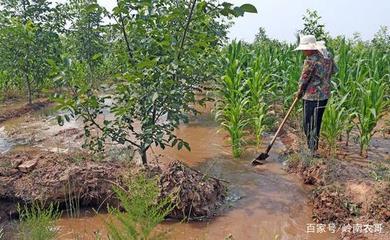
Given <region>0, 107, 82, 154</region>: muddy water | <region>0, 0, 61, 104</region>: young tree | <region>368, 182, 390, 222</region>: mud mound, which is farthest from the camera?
<region>0, 0, 61, 104</region>: young tree

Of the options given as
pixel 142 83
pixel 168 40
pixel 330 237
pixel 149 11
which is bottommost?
pixel 330 237

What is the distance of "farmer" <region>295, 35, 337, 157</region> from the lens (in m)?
4.97

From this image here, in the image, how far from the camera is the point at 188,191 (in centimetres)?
374

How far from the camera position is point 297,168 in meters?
4.86

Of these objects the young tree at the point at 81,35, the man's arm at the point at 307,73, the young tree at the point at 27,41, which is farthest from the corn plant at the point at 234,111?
the young tree at the point at 81,35

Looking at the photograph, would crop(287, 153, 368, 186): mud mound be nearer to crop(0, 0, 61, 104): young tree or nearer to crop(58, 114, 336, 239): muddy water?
crop(58, 114, 336, 239): muddy water

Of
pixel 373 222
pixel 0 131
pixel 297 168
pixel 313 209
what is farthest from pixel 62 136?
pixel 373 222

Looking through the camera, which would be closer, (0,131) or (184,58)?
(184,58)

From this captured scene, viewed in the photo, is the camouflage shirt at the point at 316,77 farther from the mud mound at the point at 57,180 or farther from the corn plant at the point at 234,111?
the mud mound at the point at 57,180

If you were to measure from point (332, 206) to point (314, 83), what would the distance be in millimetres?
1851

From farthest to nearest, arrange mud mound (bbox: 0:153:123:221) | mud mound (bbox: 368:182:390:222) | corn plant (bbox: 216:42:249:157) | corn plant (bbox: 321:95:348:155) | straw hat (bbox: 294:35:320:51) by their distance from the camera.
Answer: corn plant (bbox: 216:42:249:157) → corn plant (bbox: 321:95:348:155) → straw hat (bbox: 294:35:320:51) → mud mound (bbox: 0:153:123:221) → mud mound (bbox: 368:182:390:222)

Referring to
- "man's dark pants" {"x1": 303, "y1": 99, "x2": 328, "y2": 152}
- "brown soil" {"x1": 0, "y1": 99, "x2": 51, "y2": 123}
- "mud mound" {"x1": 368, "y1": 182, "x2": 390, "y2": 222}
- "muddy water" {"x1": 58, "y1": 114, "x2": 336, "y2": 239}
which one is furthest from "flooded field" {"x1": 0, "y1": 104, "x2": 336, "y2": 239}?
"brown soil" {"x1": 0, "y1": 99, "x2": 51, "y2": 123}

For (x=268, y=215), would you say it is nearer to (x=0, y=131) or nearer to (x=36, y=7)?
(x=0, y=131)

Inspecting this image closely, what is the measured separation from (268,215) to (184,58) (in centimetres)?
175
